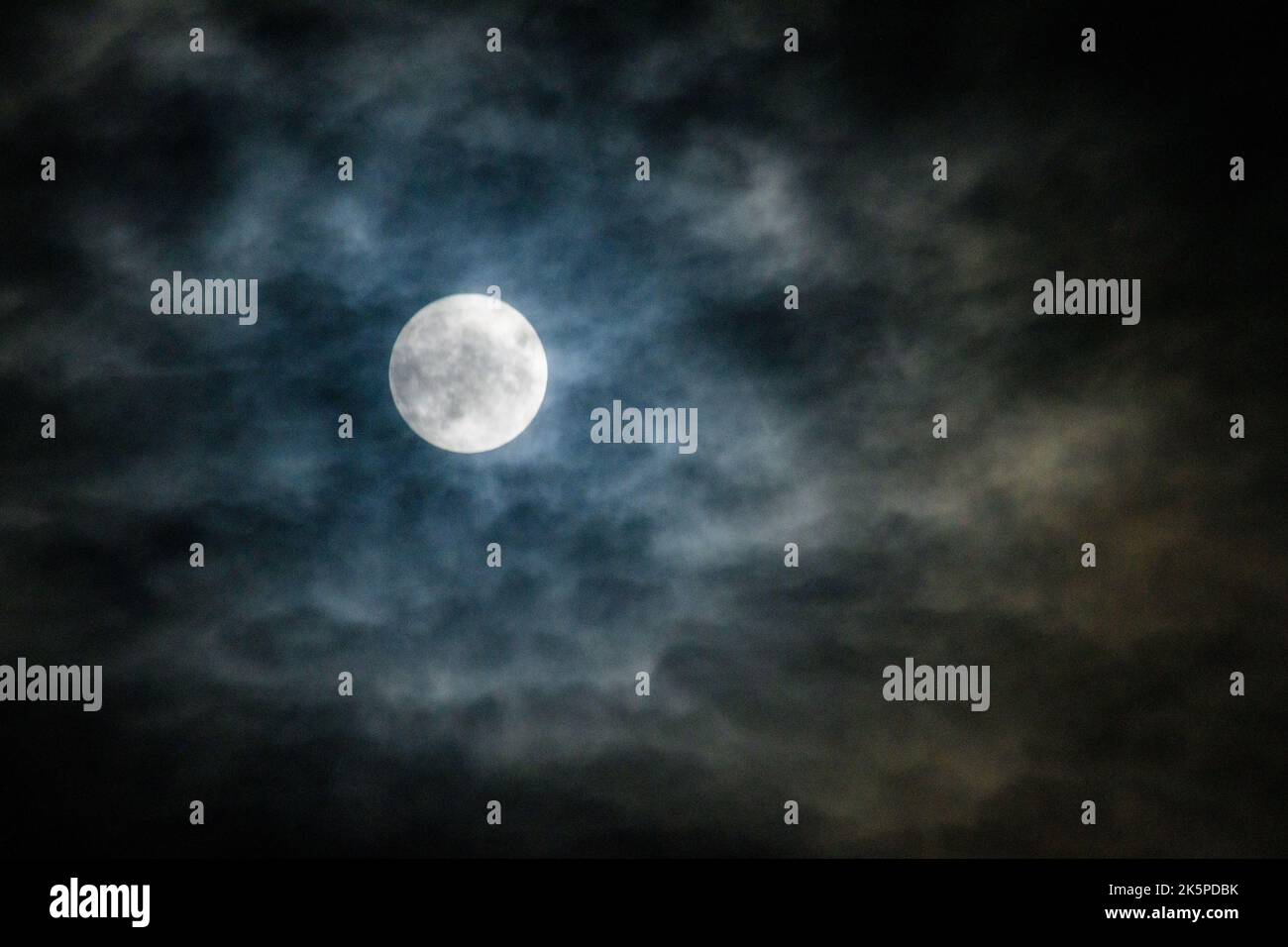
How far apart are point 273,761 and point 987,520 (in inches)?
381

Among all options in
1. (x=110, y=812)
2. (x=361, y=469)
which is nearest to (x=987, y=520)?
(x=361, y=469)

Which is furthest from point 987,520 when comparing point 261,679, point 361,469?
point 261,679

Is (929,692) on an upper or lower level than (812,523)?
lower

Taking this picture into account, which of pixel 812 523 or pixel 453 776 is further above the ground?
pixel 812 523

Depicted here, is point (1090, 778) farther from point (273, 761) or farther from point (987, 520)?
point (273, 761)

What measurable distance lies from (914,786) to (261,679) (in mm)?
8441

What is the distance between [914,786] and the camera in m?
13.0

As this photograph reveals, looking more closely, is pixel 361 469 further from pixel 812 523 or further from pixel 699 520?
pixel 812 523

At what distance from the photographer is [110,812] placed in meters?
13.3

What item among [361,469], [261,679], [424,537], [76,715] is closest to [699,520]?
[424,537]
